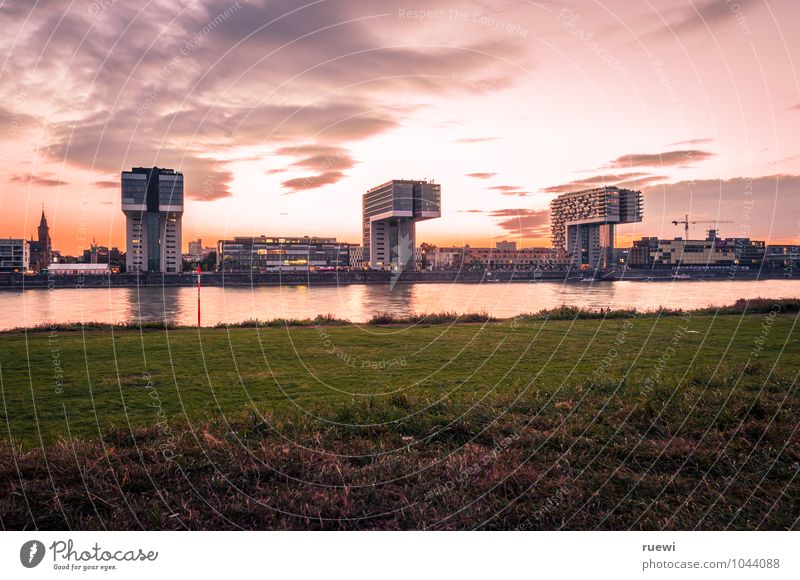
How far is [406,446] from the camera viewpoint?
4566 mm

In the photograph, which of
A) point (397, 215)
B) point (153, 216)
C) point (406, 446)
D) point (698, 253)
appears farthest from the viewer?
point (698, 253)

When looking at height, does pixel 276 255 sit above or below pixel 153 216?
below

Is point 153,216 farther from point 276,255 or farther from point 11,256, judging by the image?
point 276,255

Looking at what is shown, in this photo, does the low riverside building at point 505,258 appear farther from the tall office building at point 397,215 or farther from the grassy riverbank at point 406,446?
the grassy riverbank at point 406,446

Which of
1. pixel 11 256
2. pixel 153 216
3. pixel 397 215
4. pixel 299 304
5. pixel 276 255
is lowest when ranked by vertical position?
pixel 299 304

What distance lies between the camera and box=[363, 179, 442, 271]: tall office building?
81875 mm

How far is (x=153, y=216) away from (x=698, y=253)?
127755 mm

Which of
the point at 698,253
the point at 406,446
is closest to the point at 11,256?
the point at 406,446

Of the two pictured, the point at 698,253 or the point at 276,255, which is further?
the point at 276,255

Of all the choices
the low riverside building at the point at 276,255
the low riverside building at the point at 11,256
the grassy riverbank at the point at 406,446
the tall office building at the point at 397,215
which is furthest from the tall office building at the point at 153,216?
the grassy riverbank at the point at 406,446

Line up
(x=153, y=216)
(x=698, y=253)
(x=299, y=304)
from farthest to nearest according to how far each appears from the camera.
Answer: (x=698, y=253) < (x=153, y=216) < (x=299, y=304)

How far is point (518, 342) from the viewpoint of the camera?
12039 millimetres

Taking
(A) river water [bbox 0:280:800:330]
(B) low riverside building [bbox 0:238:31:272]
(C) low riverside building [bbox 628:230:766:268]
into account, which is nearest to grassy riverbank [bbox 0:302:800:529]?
(A) river water [bbox 0:280:800:330]

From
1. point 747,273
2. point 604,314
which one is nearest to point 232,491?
point 604,314
